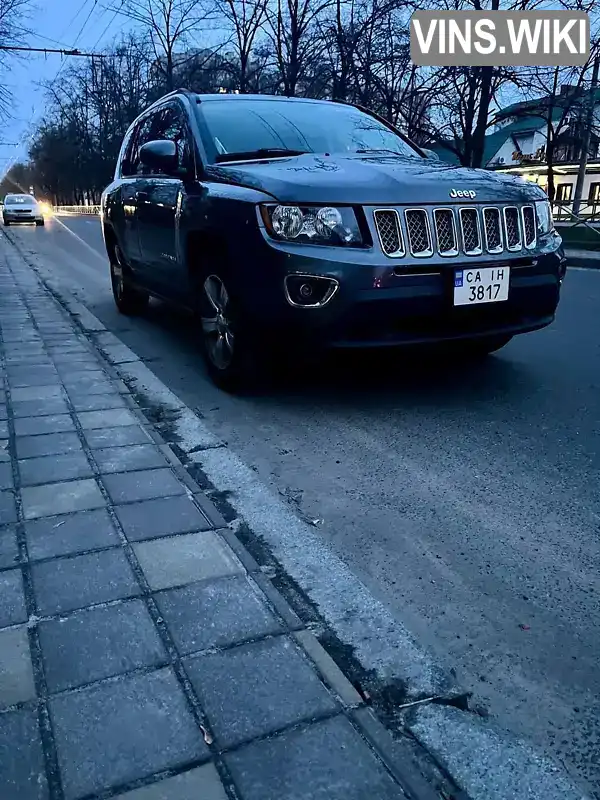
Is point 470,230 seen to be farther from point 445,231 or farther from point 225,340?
point 225,340

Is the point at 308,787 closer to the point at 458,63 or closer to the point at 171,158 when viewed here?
the point at 171,158

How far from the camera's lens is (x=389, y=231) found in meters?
3.46

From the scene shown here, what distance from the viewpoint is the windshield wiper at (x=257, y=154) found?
4.29 meters

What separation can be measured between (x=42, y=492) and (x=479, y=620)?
70.6 inches

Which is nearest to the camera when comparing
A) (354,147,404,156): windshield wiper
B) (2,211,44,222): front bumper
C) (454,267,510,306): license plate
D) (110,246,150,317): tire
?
(454,267,510,306): license plate

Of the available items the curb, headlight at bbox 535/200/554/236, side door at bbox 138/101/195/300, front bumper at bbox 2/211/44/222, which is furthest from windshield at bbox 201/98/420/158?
front bumper at bbox 2/211/44/222

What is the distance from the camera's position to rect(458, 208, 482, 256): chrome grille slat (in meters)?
3.62

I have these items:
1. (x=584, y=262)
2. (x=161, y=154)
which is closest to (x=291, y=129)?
(x=161, y=154)

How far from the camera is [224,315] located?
4090 millimetres

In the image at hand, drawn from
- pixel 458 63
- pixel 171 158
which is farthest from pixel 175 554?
pixel 458 63

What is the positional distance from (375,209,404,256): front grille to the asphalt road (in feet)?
3.03

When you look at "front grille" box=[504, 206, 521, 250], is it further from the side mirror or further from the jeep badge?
the side mirror

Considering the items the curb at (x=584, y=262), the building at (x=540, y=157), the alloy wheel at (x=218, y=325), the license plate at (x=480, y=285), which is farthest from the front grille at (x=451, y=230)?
the building at (x=540, y=157)

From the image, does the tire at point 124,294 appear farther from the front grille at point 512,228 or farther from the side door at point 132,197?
the front grille at point 512,228
